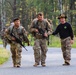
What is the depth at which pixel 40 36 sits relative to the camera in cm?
1803

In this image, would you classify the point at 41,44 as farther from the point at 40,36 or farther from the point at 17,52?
the point at 17,52

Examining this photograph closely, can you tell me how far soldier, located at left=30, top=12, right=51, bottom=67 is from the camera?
59.1ft

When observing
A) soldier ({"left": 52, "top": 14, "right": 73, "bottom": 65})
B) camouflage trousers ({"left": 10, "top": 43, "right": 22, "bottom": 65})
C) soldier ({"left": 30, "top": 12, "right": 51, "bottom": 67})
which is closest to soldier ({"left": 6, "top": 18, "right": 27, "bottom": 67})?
camouflage trousers ({"left": 10, "top": 43, "right": 22, "bottom": 65})

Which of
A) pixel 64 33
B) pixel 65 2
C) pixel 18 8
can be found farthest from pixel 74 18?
pixel 64 33

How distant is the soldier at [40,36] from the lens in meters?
18.0

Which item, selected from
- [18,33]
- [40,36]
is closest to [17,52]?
[18,33]

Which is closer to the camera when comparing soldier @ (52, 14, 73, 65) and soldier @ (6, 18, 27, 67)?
soldier @ (6, 18, 27, 67)

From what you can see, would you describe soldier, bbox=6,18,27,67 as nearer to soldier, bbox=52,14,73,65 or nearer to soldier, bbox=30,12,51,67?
soldier, bbox=30,12,51,67

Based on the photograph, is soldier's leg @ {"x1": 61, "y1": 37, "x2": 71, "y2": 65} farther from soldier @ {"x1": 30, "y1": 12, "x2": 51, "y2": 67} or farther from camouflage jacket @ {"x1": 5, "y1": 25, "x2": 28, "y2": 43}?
camouflage jacket @ {"x1": 5, "y1": 25, "x2": 28, "y2": 43}

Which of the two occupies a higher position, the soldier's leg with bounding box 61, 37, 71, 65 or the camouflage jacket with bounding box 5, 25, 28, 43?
the camouflage jacket with bounding box 5, 25, 28, 43

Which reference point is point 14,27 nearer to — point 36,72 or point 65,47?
point 65,47

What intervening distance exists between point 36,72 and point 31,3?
228 feet

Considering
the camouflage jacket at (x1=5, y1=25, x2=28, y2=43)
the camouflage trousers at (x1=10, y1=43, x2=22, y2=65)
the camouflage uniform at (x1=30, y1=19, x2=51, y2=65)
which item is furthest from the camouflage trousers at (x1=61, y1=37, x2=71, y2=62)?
the camouflage trousers at (x1=10, y1=43, x2=22, y2=65)

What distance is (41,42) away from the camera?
59.1 ft
